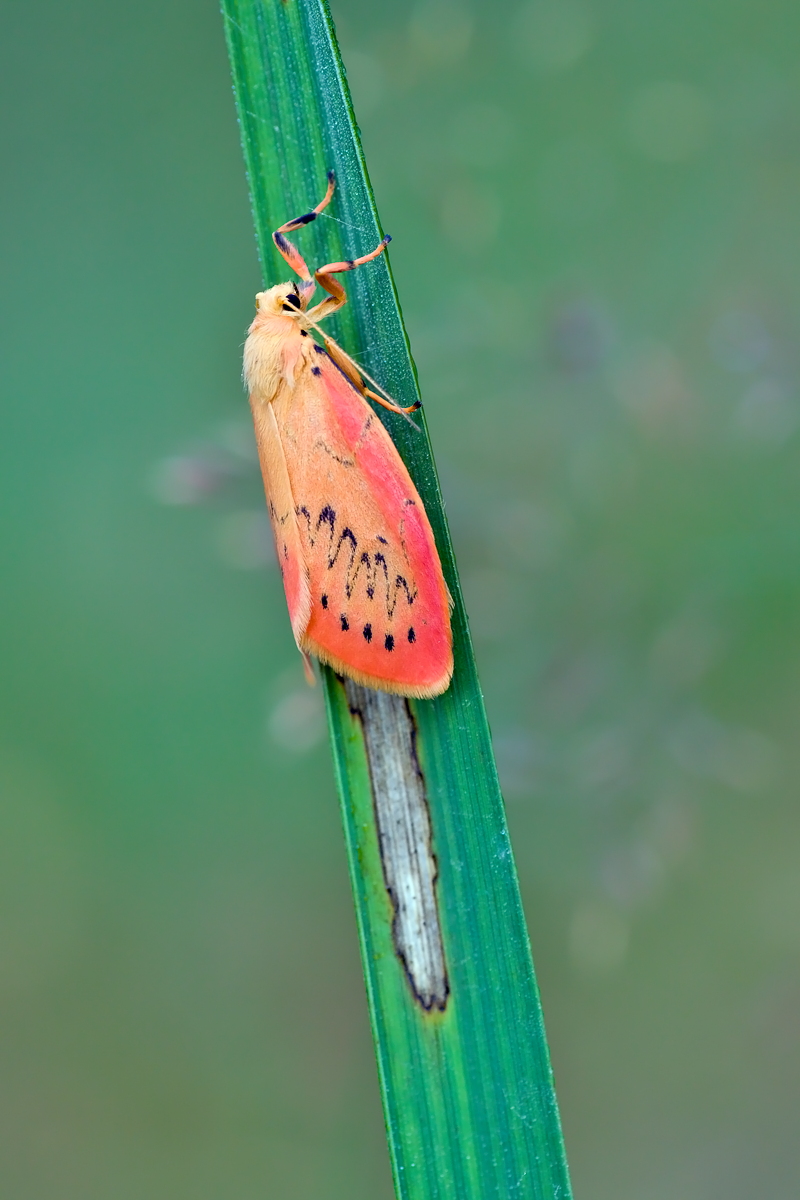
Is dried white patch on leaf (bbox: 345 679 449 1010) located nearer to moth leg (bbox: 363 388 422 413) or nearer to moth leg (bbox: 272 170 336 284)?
moth leg (bbox: 363 388 422 413)

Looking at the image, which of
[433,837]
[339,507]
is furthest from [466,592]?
[433,837]

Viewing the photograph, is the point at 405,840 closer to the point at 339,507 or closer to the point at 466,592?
the point at 339,507

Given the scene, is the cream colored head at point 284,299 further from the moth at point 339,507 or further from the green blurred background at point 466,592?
the green blurred background at point 466,592

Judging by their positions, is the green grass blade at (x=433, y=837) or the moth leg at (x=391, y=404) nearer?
the green grass blade at (x=433, y=837)

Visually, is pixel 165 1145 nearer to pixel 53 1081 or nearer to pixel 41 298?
pixel 53 1081

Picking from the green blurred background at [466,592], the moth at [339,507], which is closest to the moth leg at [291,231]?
the moth at [339,507]

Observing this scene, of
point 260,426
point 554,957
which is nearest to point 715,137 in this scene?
point 260,426
